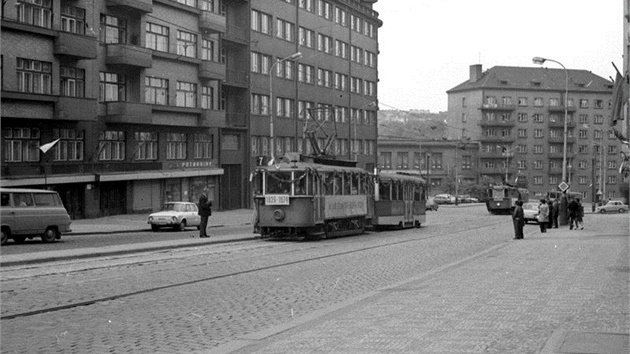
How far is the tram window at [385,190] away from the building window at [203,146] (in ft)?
65.4

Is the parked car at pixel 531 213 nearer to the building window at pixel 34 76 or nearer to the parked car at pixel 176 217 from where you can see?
the parked car at pixel 176 217

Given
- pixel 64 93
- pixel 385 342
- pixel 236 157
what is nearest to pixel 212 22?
pixel 236 157

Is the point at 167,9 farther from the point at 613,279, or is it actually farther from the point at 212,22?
the point at 613,279

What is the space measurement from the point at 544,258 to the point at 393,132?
154 m

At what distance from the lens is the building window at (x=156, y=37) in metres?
54.0

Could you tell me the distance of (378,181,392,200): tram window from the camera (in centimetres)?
4334

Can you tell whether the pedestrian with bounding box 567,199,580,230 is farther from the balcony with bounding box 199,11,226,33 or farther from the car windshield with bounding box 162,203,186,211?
the balcony with bounding box 199,11,226,33

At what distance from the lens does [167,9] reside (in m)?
55.8

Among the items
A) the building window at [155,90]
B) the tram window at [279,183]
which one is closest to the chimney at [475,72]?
the building window at [155,90]

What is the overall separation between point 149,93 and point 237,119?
14.8 meters

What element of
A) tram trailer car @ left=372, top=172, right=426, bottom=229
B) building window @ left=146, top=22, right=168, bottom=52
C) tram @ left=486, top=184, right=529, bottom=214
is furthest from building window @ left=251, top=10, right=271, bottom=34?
tram trailer car @ left=372, top=172, right=426, bottom=229

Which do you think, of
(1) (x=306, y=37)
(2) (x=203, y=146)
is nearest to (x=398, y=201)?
(2) (x=203, y=146)

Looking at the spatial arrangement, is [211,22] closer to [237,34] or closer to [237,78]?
[237,34]

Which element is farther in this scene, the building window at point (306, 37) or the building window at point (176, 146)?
the building window at point (306, 37)
